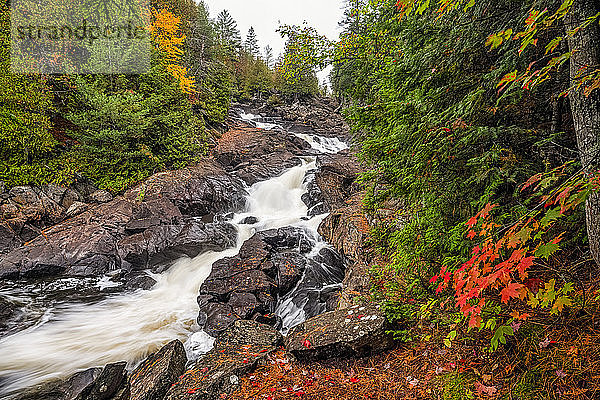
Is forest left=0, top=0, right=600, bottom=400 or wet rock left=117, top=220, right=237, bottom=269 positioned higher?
forest left=0, top=0, right=600, bottom=400

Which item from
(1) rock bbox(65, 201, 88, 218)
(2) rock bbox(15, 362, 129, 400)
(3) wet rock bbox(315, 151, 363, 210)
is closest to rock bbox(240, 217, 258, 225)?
(3) wet rock bbox(315, 151, 363, 210)

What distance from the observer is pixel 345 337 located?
3908 millimetres

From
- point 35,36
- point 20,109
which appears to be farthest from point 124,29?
point 20,109

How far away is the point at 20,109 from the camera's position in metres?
10.7

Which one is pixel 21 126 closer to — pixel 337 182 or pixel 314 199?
pixel 314 199

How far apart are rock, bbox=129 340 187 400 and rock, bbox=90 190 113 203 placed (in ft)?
29.2

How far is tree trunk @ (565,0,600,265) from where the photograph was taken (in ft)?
6.75

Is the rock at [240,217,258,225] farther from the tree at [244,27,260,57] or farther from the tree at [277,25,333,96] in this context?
the tree at [244,27,260,57]

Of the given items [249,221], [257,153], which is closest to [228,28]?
[257,153]

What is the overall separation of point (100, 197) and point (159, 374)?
9.76 m

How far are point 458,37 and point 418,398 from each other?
396 cm

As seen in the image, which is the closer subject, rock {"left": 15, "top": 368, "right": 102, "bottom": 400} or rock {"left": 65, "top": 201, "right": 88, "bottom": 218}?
rock {"left": 15, "top": 368, "right": 102, "bottom": 400}

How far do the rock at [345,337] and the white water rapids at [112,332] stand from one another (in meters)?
3.03

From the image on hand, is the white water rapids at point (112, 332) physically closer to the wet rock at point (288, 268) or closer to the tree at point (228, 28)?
the wet rock at point (288, 268)
